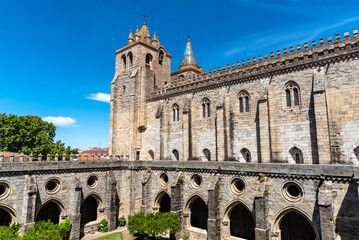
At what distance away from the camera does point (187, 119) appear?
30984 mm

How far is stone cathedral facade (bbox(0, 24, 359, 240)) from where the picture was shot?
53.7ft

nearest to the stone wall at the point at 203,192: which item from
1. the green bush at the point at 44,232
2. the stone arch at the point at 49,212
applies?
the green bush at the point at 44,232

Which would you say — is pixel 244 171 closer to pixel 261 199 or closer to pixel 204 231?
pixel 261 199

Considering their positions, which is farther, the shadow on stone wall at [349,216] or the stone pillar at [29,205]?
the stone pillar at [29,205]

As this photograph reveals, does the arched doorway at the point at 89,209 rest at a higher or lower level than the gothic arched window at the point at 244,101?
lower

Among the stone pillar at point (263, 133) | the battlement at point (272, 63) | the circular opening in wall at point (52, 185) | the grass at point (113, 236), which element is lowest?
the grass at point (113, 236)

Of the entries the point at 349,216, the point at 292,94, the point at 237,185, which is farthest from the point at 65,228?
the point at 292,94

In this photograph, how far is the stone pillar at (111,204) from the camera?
25.1 meters

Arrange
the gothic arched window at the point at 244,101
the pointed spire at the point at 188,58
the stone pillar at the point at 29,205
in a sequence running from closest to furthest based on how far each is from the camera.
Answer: the stone pillar at the point at 29,205 < the gothic arched window at the point at 244,101 < the pointed spire at the point at 188,58

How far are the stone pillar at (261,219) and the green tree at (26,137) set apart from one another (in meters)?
30.8

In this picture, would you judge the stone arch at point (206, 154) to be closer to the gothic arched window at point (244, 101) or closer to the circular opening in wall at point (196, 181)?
the gothic arched window at point (244, 101)

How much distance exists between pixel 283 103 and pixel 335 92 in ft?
14.9

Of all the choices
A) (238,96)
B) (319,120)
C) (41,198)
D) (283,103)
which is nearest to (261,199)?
(319,120)

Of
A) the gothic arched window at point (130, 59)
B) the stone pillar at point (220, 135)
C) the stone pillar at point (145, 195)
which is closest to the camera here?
the stone pillar at point (145, 195)
